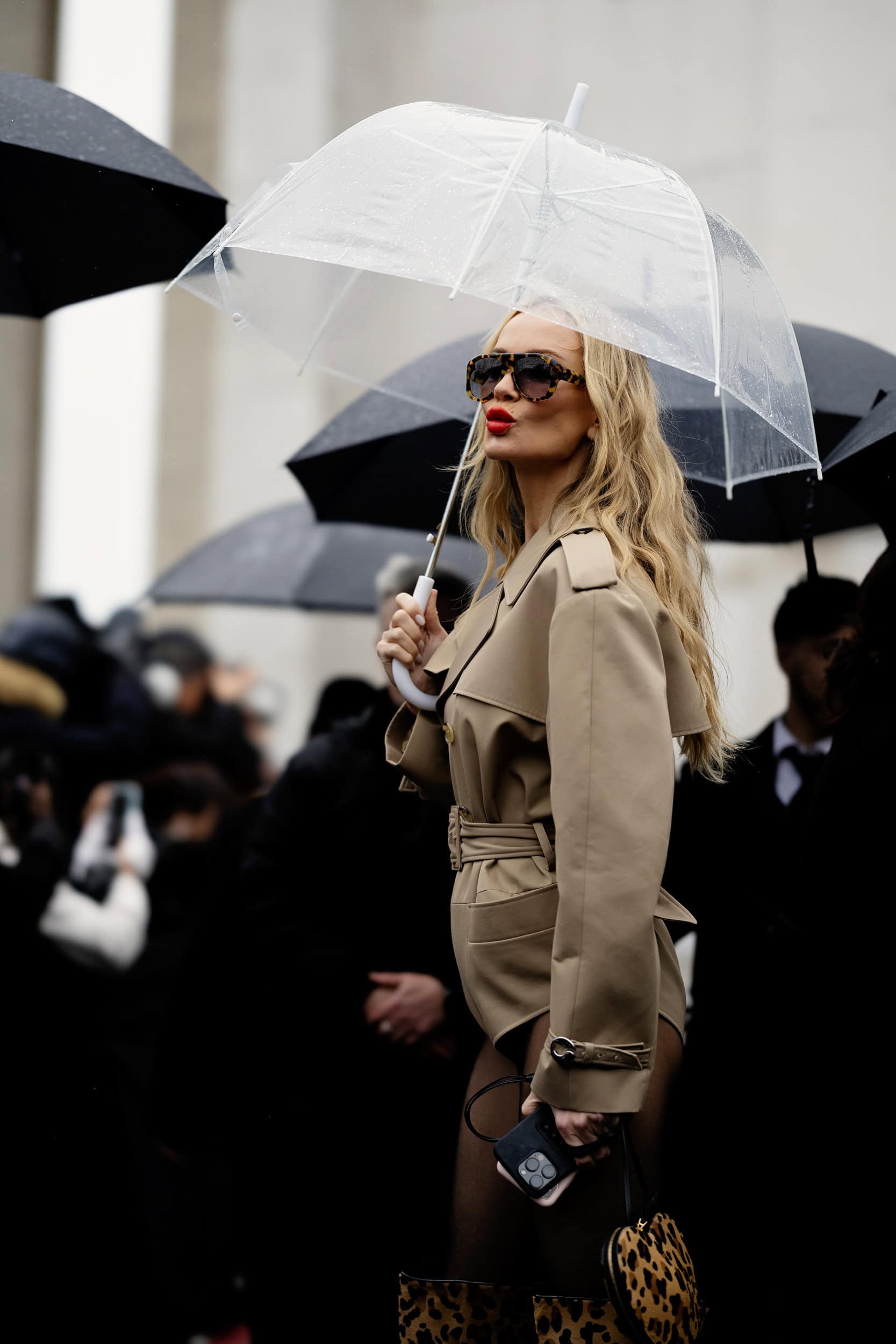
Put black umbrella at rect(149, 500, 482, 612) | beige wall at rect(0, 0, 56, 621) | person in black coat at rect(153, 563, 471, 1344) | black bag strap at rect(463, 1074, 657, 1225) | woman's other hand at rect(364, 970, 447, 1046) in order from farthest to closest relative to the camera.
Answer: beige wall at rect(0, 0, 56, 621) → black umbrella at rect(149, 500, 482, 612) → person in black coat at rect(153, 563, 471, 1344) → woman's other hand at rect(364, 970, 447, 1046) → black bag strap at rect(463, 1074, 657, 1225)

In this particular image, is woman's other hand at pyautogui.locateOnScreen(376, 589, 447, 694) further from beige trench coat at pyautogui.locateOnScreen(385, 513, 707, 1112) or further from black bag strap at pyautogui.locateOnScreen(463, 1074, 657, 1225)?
black bag strap at pyautogui.locateOnScreen(463, 1074, 657, 1225)

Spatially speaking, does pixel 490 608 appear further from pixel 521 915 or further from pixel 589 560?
pixel 521 915

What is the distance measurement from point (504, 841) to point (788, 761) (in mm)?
1912

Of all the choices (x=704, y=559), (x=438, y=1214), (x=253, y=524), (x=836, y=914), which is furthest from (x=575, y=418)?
(x=253, y=524)

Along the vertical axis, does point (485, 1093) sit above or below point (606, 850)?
below

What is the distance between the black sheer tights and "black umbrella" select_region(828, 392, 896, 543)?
1311 mm

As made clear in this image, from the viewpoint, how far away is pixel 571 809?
2193 mm

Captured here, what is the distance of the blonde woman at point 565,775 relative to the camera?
217 centimetres

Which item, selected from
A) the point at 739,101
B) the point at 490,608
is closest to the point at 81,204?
the point at 490,608

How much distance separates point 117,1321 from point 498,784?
6.45 ft

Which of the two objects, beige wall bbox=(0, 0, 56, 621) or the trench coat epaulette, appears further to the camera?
beige wall bbox=(0, 0, 56, 621)

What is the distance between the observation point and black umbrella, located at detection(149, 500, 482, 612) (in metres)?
5.60

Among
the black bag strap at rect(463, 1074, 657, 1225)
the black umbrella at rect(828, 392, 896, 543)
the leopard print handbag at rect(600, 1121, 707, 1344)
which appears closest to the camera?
the leopard print handbag at rect(600, 1121, 707, 1344)

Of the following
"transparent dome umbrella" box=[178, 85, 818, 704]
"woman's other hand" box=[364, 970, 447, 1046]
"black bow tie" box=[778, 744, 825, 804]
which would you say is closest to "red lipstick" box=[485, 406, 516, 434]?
"transparent dome umbrella" box=[178, 85, 818, 704]
